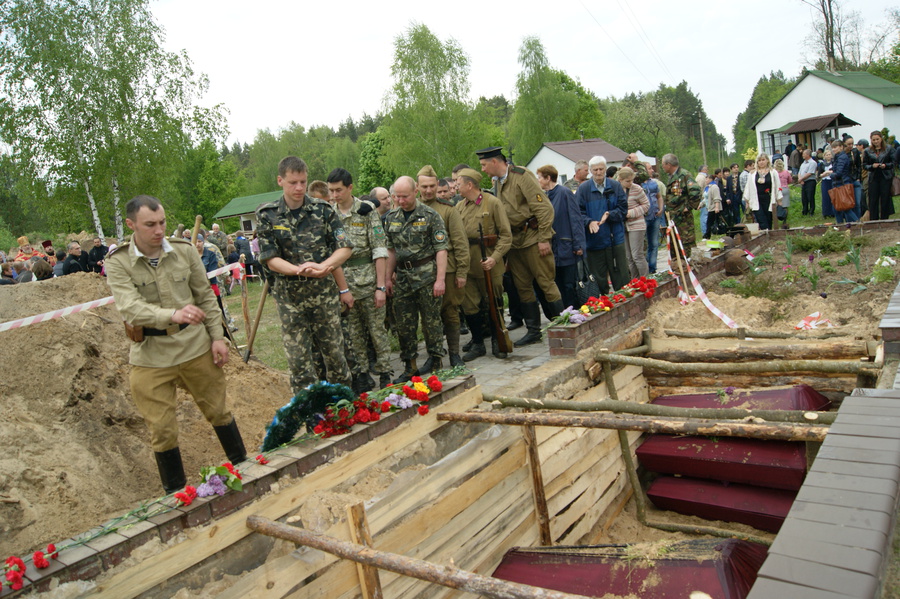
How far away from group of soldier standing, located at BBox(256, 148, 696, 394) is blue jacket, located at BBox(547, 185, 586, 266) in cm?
49

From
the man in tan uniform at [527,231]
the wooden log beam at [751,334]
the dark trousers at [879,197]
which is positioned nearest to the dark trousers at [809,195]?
the dark trousers at [879,197]

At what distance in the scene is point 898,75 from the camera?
38656 millimetres

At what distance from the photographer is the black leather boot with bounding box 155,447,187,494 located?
12.2ft

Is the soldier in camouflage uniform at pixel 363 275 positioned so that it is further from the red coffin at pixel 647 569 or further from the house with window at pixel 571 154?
the house with window at pixel 571 154

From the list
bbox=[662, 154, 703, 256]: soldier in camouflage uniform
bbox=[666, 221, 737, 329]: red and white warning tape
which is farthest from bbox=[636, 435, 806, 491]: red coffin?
bbox=[662, 154, 703, 256]: soldier in camouflage uniform

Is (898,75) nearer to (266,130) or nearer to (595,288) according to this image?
(595,288)

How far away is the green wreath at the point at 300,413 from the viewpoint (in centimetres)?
384

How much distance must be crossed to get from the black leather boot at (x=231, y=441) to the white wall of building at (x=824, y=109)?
115 feet

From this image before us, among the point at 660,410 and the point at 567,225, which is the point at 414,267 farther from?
the point at 660,410

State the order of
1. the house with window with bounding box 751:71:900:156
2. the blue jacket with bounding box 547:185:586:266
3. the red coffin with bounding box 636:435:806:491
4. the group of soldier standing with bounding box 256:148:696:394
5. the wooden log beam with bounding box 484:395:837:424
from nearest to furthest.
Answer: the wooden log beam with bounding box 484:395:837:424, the group of soldier standing with bounding box 256:148:696:394, the red coffin with bounding box 636:435:806:491, the blue jacket with bounding box 547:185:586:266, the house with window with bounding box 751:71:900:156

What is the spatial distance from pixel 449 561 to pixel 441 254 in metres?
2.63

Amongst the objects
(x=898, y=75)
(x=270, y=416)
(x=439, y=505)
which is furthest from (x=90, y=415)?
(x=898, y=75)

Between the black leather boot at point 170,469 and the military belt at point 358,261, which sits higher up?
the military belt at point 358,261

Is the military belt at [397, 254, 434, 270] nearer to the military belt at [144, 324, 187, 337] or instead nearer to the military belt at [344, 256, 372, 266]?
the military belt at [344, 256, 372, 266]
